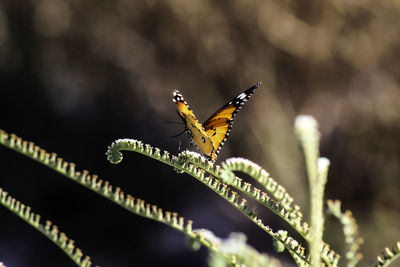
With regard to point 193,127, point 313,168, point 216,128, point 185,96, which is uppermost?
point 185,96

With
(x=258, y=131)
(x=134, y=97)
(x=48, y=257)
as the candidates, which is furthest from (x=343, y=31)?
(x=48, y=257)

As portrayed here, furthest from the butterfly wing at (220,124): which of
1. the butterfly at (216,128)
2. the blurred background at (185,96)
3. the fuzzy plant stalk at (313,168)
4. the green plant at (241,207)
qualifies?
the blurred background at (185,96)

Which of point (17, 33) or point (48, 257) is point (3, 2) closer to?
point (17, 33)

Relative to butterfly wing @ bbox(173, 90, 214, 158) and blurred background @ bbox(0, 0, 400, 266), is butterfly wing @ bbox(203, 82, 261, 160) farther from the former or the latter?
blurred background @ bbox(0, 0, 400, 266)

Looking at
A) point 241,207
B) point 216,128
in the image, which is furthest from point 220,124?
point 241,207

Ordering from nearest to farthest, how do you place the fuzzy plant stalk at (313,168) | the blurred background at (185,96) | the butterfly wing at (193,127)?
the fuzzy plant stalk at (313,168)
the butterfly wing at (193,127)
the blurred background at (185,96)

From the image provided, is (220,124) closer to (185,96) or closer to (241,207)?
(241,207)

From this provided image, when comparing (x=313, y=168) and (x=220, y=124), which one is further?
(x=220, y=124)

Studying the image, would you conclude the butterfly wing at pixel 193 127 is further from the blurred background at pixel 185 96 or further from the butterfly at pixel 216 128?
the blurred background at pixel 185 96
